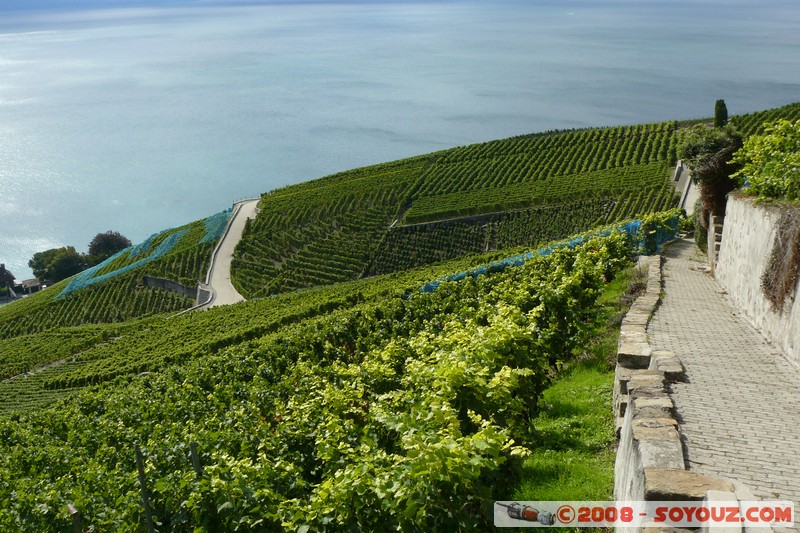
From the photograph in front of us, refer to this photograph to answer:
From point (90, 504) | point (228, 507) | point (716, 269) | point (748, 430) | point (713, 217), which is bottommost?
point (90, 504)

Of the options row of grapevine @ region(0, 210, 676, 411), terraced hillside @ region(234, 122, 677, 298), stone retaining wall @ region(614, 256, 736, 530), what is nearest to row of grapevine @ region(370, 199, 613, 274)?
terraced hillside @ region(234, 122, 677, 298)

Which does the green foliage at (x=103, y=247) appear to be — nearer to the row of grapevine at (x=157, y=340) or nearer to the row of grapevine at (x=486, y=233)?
the row of grapevine at (x=157, y=340)

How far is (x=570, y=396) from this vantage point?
9.30 metres

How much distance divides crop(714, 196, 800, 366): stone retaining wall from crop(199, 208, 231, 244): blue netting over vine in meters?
51.6

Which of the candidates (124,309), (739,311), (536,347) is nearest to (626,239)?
(739,311)

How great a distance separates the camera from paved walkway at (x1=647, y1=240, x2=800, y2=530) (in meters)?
5.81

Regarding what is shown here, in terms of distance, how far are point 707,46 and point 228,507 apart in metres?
213

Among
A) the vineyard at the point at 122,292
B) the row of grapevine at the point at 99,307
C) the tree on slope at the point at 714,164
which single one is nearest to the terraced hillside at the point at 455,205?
the vineyard at the point at 122,292

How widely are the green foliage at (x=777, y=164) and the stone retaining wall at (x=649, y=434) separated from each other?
354cm

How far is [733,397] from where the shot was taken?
751 cm

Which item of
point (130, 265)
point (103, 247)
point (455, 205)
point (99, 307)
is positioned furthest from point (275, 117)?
point (455, 205)

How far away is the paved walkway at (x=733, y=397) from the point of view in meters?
5.81

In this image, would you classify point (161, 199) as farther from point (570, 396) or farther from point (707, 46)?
point (707, 46)

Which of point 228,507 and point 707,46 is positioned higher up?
point 707,46
